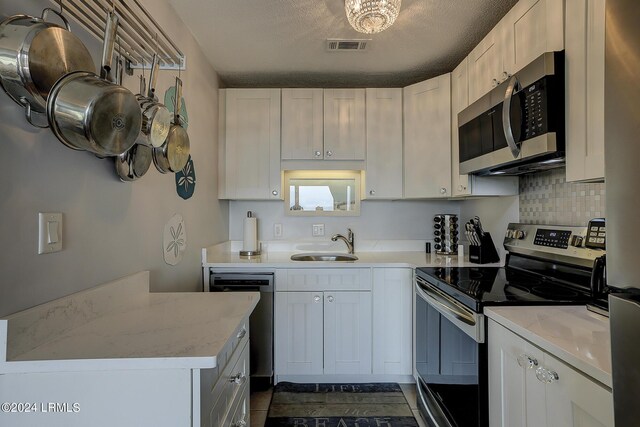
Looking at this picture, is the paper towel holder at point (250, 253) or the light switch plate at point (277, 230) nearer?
the paper towel holder at point (250, 253)

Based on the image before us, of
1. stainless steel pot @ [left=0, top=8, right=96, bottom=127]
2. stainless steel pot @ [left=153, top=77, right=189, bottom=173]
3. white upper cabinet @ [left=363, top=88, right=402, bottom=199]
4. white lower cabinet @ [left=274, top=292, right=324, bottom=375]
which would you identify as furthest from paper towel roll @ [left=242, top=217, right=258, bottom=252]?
stainless steel pot @ [left=0, top=8, right=96, bottom=127]

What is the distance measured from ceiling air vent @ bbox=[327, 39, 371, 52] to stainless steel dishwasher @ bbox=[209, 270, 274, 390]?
1.62 metres

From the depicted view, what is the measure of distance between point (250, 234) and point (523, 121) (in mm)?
2038

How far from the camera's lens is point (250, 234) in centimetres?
267

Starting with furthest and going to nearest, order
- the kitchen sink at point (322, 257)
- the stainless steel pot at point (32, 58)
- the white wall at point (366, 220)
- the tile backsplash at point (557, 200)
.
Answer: the white wall at point (366, 220)
the kitchen sink at point (322, 257)
the tile backsplash at point (557, 200)
the stainless steel pot at point (32, 58)

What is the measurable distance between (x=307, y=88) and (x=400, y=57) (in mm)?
765

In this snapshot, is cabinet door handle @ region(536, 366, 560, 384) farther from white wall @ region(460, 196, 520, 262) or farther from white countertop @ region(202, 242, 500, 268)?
white wall @ region(460, 196, 520, 262)

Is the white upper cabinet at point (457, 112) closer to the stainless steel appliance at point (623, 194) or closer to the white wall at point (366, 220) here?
the white wall at point (366, 220)

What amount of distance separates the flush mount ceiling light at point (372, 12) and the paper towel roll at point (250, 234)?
1.68 m

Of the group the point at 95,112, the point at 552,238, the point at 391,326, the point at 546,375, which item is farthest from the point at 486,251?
the point at 95,112

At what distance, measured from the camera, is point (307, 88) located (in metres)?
2.63

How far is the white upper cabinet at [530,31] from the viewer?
1264 mm

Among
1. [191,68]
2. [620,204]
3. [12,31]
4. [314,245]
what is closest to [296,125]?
[191,68]

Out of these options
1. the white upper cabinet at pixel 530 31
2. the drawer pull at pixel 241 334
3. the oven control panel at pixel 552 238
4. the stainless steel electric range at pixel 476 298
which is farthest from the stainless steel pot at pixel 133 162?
the oven control panel at pixel 552 238
